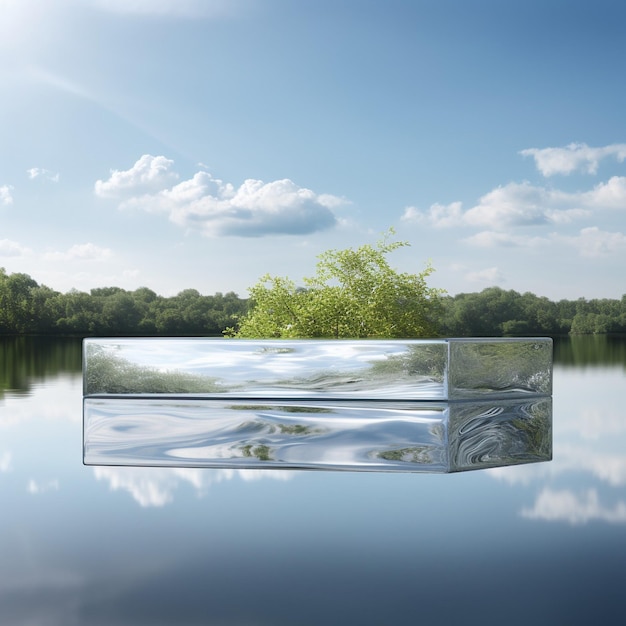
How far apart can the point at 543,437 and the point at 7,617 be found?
10.5 feet

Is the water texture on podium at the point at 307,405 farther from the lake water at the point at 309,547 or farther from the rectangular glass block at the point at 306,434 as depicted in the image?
the lake water at the point at 309,547

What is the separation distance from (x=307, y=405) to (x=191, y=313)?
16803 millimetres

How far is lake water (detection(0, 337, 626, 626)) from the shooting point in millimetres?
2422

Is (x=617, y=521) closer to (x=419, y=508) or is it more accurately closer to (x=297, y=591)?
(x=419, y=508)

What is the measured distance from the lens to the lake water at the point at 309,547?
242cm

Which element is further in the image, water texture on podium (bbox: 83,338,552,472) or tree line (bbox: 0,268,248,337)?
tree line (bbox: 0,268,248,337)

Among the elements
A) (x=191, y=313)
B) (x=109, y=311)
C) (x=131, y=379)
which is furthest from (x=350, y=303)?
(x=109, y=311)

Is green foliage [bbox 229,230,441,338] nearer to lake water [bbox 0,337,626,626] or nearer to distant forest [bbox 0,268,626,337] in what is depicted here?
distant forest [bbox 0,268,626,337]

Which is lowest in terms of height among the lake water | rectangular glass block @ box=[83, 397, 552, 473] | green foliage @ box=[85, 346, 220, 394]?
the lake water

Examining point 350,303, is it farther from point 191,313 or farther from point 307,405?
point 191,313

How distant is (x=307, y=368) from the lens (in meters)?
4.21

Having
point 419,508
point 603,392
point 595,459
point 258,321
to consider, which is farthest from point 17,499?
point 603,392

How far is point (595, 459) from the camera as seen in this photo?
5.60m

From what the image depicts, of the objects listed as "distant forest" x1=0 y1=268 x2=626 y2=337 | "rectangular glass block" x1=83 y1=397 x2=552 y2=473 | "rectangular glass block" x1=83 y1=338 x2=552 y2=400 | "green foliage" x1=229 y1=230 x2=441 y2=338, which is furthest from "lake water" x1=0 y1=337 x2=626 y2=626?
"distant forest" x1=0 y1=268 x2=626 y2=337
